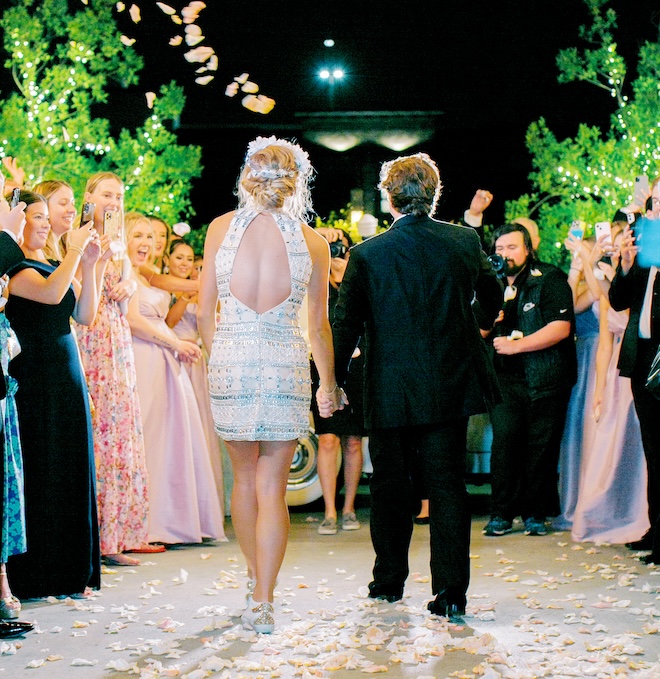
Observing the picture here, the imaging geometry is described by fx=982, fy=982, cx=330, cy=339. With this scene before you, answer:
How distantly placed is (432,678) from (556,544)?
3.09 metres

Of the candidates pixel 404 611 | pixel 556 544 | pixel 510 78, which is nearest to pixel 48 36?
pixel 510 78

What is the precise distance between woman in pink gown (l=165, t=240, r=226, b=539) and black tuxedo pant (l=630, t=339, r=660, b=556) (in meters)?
2.90

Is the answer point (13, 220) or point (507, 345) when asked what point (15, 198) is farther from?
point (507, 345)

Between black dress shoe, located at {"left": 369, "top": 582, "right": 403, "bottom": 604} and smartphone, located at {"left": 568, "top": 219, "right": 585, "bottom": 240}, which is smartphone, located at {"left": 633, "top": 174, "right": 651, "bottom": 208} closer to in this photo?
smartphone, located at {"left": 568, "top": 219, "right": 585, "bottom": 240}

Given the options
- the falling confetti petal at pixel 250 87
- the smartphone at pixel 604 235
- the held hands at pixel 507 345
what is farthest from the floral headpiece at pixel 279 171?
the falling confetti petal at pixel 250 87

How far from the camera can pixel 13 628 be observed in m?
4.06

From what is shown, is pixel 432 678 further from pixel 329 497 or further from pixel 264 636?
pixel 329 497

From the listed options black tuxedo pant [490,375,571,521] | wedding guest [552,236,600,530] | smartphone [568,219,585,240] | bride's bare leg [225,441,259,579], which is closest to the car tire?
black tuxedo pant [490,375,571,521]

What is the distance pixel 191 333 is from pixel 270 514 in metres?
3.19

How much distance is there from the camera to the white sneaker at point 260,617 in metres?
4.04

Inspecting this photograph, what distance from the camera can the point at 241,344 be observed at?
13.5 feet

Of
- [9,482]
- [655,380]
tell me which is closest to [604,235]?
[655,380]

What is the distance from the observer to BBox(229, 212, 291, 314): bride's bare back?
4.15 meters

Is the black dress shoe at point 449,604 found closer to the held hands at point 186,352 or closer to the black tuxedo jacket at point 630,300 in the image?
the black tuxedo jacket at point 630,300
